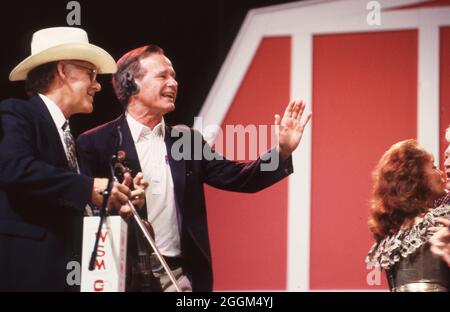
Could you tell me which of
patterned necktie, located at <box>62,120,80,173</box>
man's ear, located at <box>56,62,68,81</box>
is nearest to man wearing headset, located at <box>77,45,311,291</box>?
patterned necktie, located at <box>62,120,80,173</box>

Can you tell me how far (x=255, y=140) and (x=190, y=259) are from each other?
634 mm

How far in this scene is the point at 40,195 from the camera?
280 centimetres

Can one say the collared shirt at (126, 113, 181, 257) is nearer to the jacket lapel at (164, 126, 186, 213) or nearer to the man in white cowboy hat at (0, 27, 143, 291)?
the jacket lapel at (164, 126, 186, 213)

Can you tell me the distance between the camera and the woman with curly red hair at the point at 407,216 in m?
3.04

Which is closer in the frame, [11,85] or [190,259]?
[190,259]

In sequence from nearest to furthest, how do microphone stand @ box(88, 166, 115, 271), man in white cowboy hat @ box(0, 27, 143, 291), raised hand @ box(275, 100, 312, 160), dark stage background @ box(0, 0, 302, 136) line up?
microphone stand @ box(88, 166, 115, 271) < man in white cowboy hat @ box(0, 27, 143, 291) < raised hand @ box(275, 100, 312, 160) < dark stage background @ box(0, 0, 302, 136)

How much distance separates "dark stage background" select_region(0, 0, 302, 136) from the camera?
3.55m

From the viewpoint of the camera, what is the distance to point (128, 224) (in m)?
2.99

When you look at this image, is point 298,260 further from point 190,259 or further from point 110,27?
point 110,27

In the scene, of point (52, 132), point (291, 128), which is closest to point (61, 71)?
point (52, 132)

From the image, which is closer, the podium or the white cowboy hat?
the podium

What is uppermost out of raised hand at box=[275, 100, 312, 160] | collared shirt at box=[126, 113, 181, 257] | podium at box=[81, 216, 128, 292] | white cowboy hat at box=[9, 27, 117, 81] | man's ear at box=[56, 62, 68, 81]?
white cowboy hat at box=[9, 27, 117, 81]

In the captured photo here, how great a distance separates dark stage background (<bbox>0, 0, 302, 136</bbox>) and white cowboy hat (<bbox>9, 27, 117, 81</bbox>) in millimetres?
278
